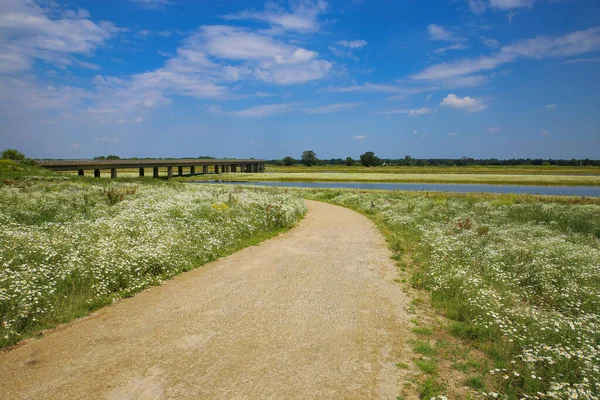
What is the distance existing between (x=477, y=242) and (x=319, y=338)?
12.1 meters

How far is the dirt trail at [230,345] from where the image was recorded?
559 cm

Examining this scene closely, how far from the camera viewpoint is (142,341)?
7.02 metres

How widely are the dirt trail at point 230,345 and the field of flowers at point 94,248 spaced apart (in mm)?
711

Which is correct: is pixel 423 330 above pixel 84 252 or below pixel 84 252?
below

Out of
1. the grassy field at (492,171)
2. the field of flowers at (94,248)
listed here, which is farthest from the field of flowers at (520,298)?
the grassy field at (492,171)

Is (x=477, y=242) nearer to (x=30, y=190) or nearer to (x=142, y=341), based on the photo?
(x=142, y=341)

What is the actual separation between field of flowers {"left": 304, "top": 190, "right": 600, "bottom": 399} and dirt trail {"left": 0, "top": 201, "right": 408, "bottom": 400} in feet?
5.42

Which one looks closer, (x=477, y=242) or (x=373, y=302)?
(x=373, y=302)

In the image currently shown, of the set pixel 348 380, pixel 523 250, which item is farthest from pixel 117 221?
pixel 523 250

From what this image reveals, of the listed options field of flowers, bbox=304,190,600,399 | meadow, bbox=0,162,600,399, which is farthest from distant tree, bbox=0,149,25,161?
field of flowers, bbox=304,190,600,399

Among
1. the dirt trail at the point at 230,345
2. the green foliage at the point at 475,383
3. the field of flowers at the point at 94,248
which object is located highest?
the field of flowers at the point at 94,248

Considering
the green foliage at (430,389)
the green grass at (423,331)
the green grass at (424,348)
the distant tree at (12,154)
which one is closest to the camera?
the green foliage at (430,389)

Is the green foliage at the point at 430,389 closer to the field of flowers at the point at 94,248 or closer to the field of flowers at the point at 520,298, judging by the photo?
the field of flowers at the point at 520,298

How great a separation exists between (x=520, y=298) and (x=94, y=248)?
41.6 feet
